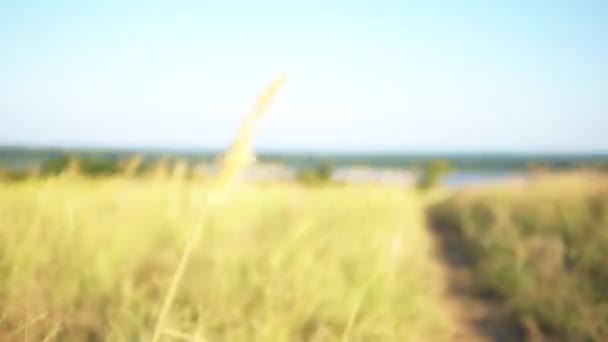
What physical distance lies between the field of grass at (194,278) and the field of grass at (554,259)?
0.65 m

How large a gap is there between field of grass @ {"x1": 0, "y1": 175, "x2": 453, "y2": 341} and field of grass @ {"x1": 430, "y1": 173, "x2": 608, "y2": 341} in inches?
25.6

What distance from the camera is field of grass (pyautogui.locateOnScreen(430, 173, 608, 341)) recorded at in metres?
3.80

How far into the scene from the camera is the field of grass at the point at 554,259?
380cm

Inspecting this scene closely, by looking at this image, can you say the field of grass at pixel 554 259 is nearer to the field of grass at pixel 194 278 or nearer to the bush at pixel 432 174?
the field of grass at pixel 194 278

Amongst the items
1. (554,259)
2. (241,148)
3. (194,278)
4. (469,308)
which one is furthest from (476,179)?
(241,148)

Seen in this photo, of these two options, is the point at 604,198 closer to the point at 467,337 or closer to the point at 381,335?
the point at 467,337

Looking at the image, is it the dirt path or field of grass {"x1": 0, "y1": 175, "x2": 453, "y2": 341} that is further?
the dirt path

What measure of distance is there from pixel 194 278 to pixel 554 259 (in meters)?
3.00

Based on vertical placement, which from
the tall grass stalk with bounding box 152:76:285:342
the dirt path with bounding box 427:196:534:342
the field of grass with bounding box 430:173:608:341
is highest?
the tall grass stalk with bounding box 152:76:285:342

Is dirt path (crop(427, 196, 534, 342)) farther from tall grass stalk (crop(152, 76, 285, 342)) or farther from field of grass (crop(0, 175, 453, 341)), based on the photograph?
tall grass stalk (crop(152, 76, 285, 342))

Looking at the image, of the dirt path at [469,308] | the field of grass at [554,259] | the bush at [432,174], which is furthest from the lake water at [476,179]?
the dirt path at [469,308]

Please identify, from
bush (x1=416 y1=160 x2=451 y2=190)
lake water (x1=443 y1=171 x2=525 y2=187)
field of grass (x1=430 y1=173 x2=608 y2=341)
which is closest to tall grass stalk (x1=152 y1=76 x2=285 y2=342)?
field of grass (x1=430 y1=173 x2=608 y2=341)

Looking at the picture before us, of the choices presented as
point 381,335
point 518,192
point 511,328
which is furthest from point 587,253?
point 518,192

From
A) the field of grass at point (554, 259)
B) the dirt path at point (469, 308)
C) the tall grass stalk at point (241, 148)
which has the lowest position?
the dirt path at point (469, 308)
